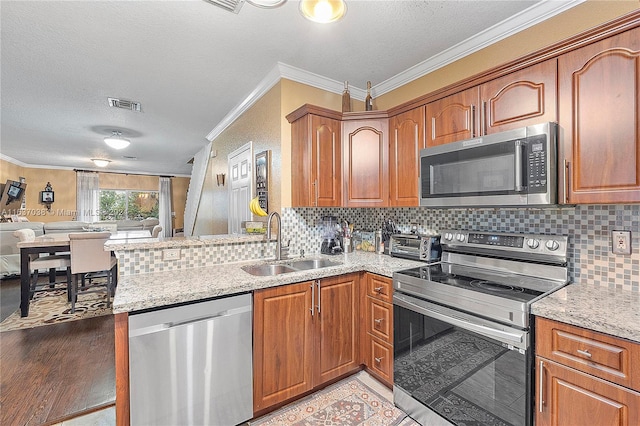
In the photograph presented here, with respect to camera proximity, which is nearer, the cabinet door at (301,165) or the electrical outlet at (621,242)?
the electrical outlet at (621,242)

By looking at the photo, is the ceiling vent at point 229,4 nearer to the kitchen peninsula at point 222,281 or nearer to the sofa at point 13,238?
the kitchen peninsula at point 222,281

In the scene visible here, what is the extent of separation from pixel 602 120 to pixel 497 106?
52 centimetres

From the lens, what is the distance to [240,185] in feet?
12.2

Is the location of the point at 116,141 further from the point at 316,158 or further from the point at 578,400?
the point at 578,400

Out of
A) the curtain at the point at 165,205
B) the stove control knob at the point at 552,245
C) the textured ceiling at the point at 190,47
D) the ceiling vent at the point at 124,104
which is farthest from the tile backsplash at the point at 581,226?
the curtain at the point at 165,205

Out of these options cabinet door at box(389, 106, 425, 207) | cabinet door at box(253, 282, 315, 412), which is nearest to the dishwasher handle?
cabinet door at box(253, 282, 315, 412)

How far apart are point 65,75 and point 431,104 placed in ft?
11.4

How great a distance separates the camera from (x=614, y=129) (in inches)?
52.5

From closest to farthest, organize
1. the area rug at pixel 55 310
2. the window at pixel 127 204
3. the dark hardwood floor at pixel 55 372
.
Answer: the dark hardwood floor at pixel 55 372, the area rug at pixel 55 310, the window at pixel 127 204

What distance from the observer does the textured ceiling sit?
1.91m

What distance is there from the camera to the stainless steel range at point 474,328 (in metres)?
1.35

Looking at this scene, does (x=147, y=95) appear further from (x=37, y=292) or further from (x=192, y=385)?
(x=37, y=292)

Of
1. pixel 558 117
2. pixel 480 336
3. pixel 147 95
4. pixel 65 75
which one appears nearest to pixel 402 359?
pixel 480 336

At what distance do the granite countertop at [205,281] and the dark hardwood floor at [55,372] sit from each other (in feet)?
3.11
